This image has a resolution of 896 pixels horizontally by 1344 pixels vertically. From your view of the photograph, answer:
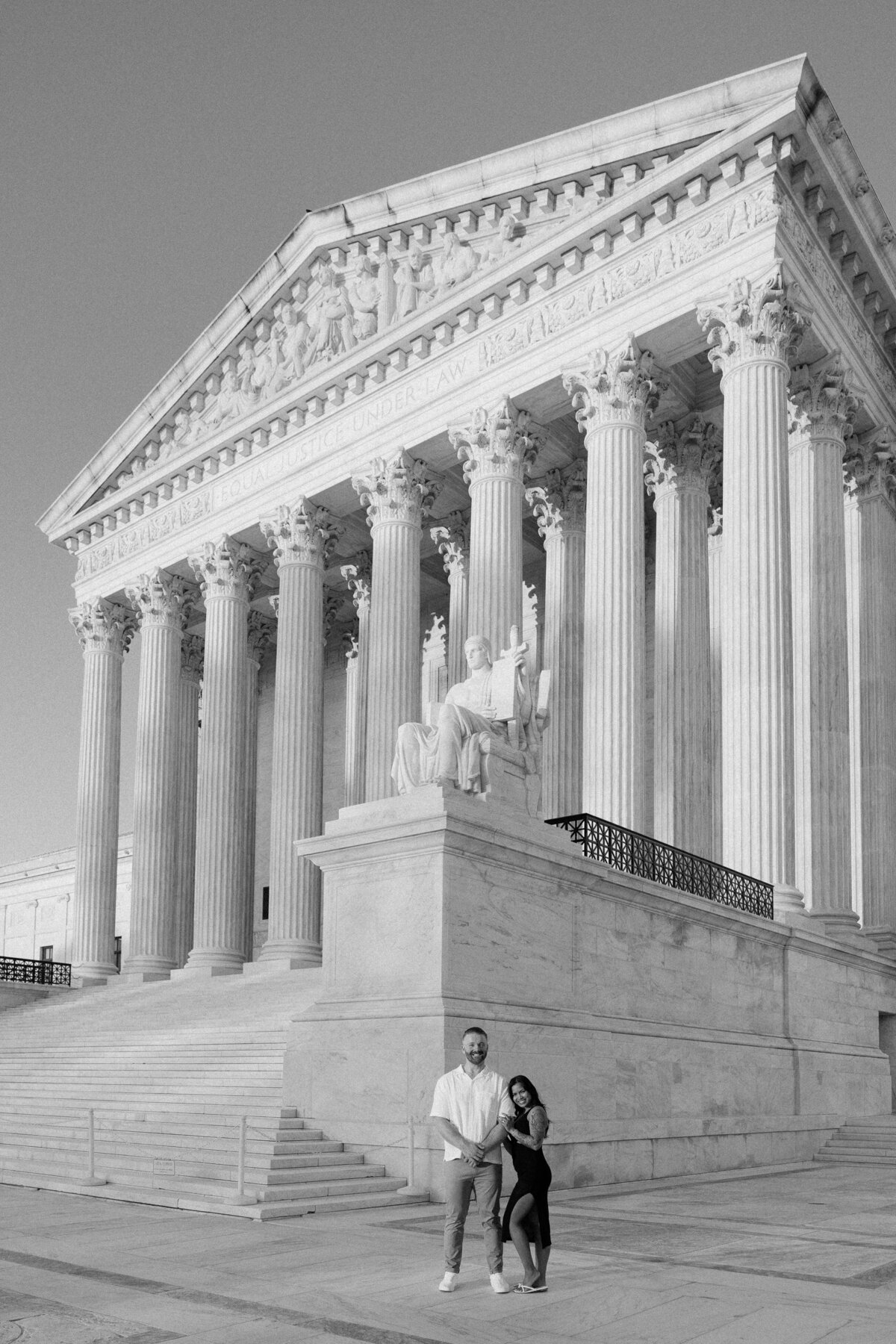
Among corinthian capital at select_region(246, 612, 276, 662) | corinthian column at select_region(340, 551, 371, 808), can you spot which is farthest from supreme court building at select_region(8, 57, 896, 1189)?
corinthian capital at select_region(246, 612, 276, 662)

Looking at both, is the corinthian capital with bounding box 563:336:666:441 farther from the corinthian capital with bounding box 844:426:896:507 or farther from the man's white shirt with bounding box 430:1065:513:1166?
the man's white shirt with bounding box 430:1065:513:1166

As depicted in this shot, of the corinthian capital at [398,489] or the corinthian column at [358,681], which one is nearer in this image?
the corinthian capital at [398,489]

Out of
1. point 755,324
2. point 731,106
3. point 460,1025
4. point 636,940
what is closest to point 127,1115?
point 460,1025

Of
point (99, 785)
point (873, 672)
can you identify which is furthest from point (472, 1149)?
point (99, 785)

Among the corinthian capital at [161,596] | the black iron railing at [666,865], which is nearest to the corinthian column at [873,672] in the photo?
the black iron railing at [666,865]

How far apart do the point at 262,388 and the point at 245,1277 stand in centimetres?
3133

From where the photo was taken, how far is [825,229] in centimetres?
2927

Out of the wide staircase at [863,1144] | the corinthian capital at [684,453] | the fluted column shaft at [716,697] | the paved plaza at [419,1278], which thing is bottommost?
the wide staircase at [863,1144]

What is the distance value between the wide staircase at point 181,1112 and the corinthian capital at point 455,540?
1227cm

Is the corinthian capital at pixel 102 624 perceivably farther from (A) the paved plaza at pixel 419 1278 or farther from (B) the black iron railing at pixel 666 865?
(A) the paved plaza at pixel 419 1278

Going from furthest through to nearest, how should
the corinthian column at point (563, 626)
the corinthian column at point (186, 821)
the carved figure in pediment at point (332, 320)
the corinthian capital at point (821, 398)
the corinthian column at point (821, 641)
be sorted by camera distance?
the corinthian column at point (186, 821), the carved figure in pediment at point (332, 320), the corinthian column at point (563, 626), the corinthian capital at point (821, 398), the corinthian column at point (821, 641)

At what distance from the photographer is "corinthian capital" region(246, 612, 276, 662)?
154 feet

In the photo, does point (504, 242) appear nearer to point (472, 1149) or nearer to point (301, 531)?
point (301, 531)

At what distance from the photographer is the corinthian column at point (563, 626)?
34219 millimetres
